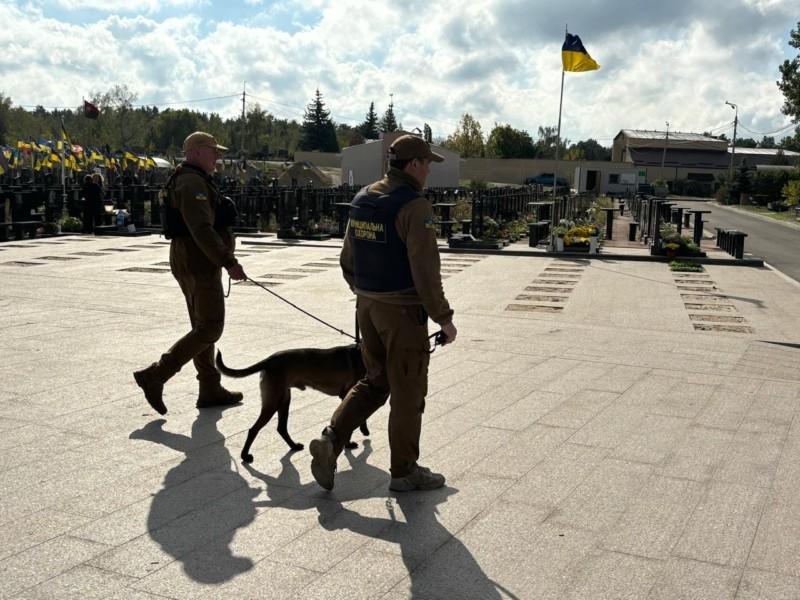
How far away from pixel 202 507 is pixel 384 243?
1.55 metres

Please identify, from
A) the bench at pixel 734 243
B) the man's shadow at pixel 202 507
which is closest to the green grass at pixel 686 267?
the bench at pixel 734 243

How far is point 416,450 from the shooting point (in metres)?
4.44

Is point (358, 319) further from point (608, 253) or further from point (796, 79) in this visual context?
point (796, 79)

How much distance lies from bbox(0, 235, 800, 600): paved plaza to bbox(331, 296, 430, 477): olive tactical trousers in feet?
0.98

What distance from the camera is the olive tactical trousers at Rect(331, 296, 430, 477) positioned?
14.1 ft

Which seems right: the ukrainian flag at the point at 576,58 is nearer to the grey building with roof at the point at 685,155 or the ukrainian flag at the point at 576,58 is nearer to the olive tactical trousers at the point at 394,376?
the olive tactical trousers at the point at 394,376

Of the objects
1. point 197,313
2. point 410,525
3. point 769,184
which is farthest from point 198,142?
point 769,184

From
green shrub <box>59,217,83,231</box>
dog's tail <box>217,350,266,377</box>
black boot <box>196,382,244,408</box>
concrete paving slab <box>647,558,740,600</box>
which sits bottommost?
concrete paving slab <box>647,558,740,600</box>

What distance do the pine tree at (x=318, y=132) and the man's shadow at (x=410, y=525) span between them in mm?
111552

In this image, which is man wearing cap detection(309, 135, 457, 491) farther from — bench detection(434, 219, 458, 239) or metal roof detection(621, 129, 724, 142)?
metal roof detection(621, 129, 724, 142)

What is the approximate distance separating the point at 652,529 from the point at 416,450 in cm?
120

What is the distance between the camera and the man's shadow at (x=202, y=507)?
3559mm

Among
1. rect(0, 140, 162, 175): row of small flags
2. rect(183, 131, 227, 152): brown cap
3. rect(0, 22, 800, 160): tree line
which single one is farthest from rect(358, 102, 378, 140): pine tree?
rect(183, 131, 227, 152): brown cap

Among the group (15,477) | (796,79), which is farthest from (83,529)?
(796,79)
